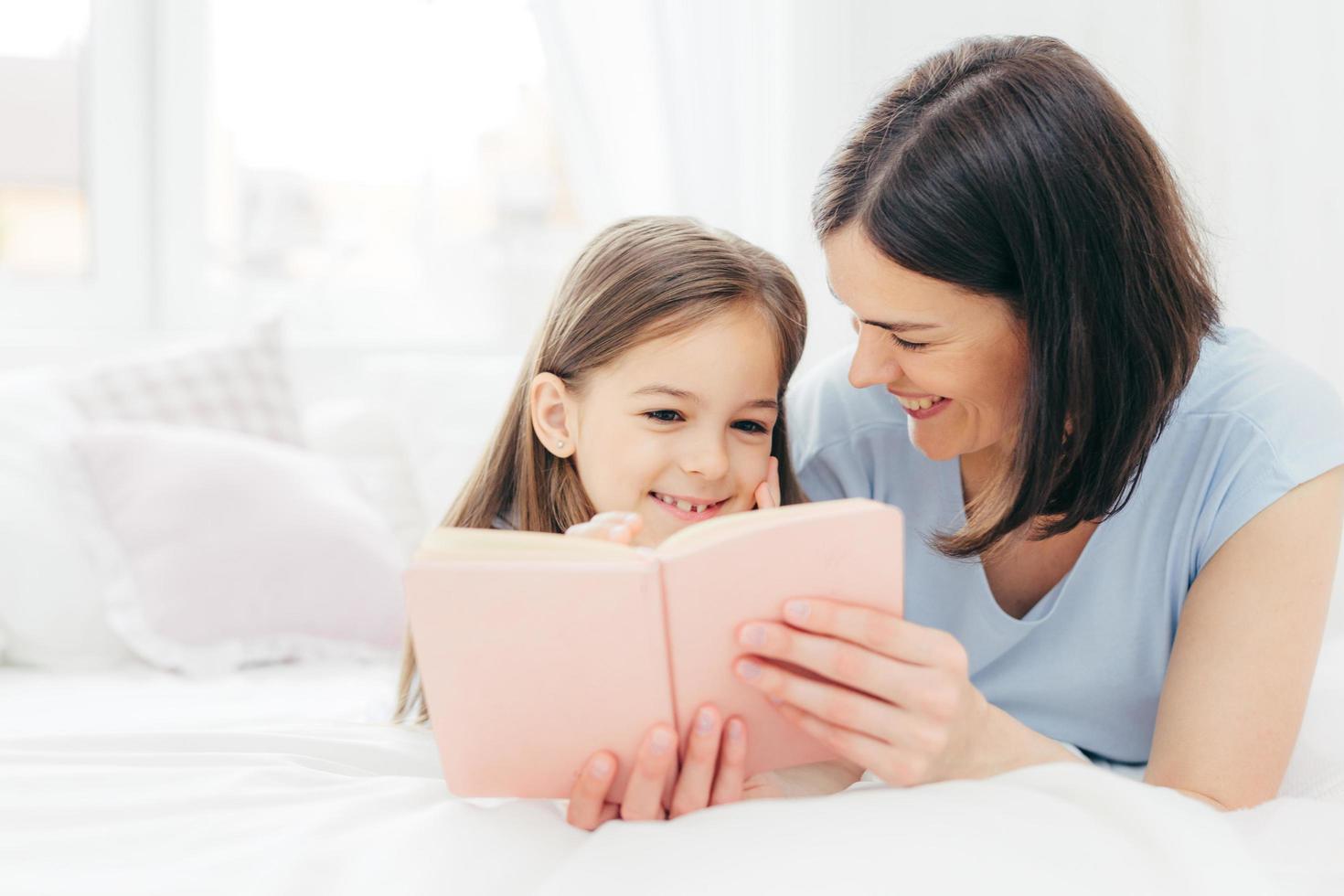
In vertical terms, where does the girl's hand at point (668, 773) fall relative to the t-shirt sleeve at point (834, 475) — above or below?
below

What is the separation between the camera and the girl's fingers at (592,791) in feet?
2.88

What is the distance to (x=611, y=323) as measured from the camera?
129cm

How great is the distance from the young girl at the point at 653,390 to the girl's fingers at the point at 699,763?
1.27ft

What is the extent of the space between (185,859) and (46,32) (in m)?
2.48

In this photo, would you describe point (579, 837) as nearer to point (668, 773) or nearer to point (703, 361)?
point (668, 773)

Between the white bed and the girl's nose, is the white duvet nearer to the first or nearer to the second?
the white bed

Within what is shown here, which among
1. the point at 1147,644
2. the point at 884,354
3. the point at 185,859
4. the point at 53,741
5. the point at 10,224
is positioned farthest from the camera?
the point at 10,224

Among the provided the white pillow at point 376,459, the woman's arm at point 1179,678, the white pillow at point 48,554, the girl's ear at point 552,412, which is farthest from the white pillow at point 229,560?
the woman's arm at point 1179,678

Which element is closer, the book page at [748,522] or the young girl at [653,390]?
the book page at [748,522]

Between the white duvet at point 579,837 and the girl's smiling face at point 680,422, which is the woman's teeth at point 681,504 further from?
the white duvet at point 579,837

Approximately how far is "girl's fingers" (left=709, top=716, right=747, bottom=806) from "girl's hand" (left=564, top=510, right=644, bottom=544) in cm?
17

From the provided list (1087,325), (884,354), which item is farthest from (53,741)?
(1087,325)

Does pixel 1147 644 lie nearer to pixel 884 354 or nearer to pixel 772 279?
pixel 884 354

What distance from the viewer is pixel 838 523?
817 mm
